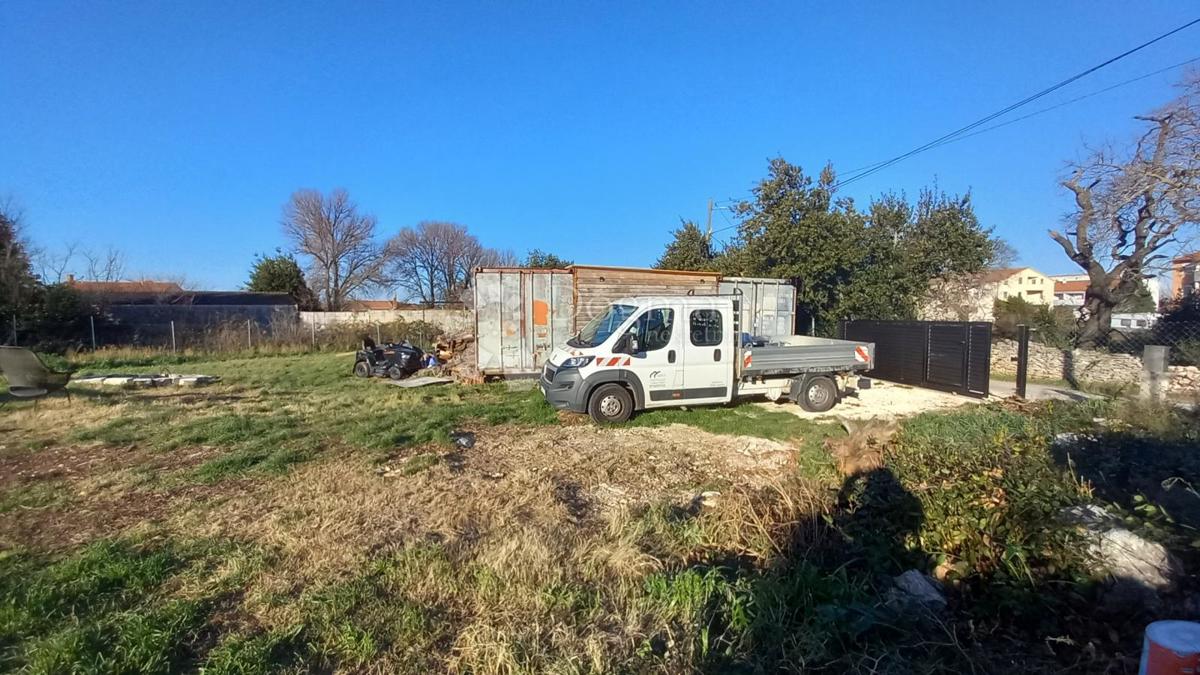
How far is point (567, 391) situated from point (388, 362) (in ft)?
26.3

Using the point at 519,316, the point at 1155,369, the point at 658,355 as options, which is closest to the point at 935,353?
the point at 1155,369

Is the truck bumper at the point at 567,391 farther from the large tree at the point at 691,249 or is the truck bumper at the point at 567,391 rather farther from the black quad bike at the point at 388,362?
the large tree at the point at 691,249

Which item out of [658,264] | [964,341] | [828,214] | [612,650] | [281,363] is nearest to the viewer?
[612,650]

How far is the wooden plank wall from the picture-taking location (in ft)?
46.7

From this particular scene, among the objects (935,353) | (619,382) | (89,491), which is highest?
(935,353)

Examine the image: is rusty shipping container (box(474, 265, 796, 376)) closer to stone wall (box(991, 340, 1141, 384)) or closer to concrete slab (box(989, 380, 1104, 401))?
concrete slab (box(989, 380, 1104, 401))

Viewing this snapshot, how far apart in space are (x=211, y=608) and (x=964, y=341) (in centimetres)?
1250

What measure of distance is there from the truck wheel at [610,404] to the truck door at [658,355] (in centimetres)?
32

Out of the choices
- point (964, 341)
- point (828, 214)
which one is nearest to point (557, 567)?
point (964, 341)

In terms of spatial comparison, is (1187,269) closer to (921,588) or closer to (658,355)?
(658,355)

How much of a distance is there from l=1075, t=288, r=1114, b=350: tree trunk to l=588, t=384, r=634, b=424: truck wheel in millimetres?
13073

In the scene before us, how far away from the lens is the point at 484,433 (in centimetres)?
829

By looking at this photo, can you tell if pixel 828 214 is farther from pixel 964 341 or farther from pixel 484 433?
pixel 484 433

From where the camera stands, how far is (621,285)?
14.5 meters
